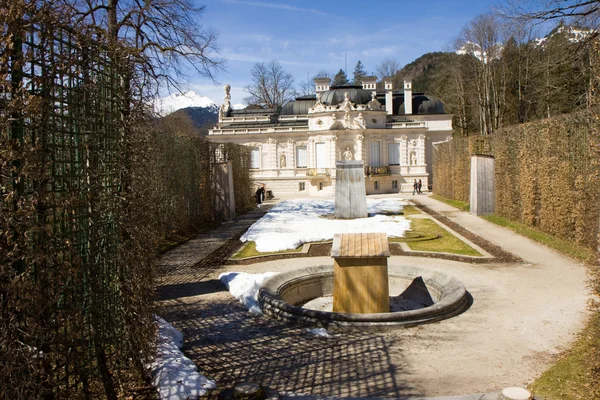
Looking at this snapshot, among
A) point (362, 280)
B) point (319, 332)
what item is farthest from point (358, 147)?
point (319, 332)

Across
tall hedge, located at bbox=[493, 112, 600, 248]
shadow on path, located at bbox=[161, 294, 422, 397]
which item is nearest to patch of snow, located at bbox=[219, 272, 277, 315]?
shadow on path, located at bbox=[161, 294, 422, 397]

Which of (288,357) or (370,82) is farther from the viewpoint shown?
(370,82)

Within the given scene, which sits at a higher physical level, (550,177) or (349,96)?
(349,96)

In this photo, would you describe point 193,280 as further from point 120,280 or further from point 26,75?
point 26,75

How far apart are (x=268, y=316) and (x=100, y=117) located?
441cm

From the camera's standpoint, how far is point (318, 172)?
42.8 meters

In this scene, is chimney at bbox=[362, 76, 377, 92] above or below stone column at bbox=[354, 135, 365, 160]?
above

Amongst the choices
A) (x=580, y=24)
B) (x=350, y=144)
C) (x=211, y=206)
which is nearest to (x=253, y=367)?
(x=580, y=24)

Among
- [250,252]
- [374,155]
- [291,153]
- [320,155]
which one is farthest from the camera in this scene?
[291,153]

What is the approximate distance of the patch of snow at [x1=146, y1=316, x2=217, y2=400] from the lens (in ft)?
16.4

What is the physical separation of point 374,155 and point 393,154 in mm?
1809

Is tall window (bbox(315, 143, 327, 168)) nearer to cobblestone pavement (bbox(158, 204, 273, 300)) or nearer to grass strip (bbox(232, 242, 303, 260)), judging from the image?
cobblestone pavement (bbox(158, 204, 273, 300))

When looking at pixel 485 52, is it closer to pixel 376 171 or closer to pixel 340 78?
pixel 376 171

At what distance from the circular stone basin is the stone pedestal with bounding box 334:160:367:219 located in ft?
35.0
